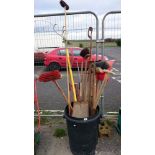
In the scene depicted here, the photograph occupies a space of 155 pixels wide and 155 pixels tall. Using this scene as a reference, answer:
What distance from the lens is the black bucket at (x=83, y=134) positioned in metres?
2.41

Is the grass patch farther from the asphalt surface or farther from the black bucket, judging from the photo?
the asphalt surface

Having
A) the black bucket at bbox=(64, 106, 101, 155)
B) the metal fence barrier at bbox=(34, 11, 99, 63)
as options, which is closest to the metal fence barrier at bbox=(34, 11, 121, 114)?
the metal fence barrier at bbox=(34, 11, 99, 63)

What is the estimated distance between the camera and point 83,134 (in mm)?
2465

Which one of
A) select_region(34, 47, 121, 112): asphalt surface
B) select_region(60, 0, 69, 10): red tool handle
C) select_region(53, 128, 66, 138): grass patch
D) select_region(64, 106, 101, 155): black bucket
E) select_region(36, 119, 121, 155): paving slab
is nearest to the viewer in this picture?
select_region(64, 106, 101, 155): black bucket

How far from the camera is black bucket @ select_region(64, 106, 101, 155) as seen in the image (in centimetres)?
241

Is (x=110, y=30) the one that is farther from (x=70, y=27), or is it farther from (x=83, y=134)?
(x=83, y=134)

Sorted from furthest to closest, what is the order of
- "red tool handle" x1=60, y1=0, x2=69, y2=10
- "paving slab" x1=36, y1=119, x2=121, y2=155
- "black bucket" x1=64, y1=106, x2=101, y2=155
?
"paving slab" x1=36, y1=119, x2=121, y2=155
"red tool handle" x1=60, y1=0, x2=69, y2=10
"black bucket" x1=64, y1=106, x2=101, y2=155

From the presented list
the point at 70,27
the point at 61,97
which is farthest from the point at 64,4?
the point at 61,97

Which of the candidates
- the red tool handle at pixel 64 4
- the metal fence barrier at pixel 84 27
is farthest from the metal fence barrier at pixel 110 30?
the red tool handle at pixel 64 4
